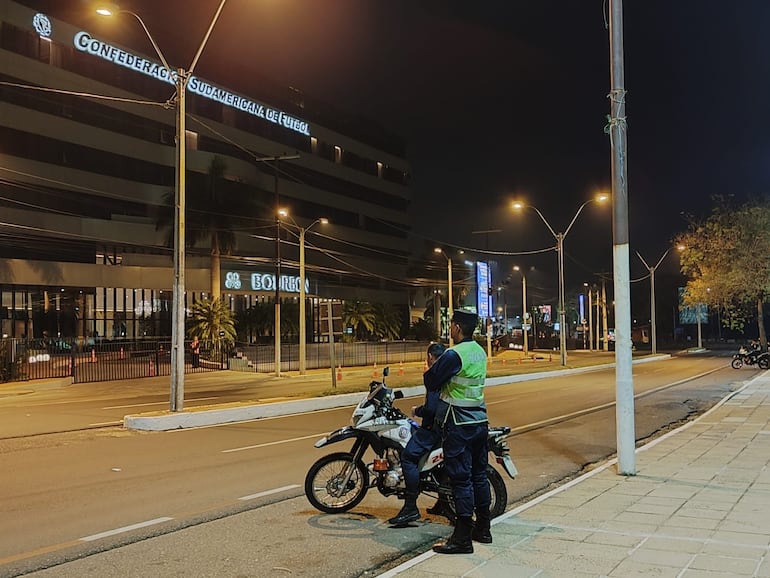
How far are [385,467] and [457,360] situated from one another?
167 centimetres

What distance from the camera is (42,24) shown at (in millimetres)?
46156

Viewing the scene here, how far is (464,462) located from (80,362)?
32977 mm

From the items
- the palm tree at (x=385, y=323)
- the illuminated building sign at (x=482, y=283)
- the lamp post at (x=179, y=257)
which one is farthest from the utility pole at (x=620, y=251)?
the palm tree at (x=385, y=323)

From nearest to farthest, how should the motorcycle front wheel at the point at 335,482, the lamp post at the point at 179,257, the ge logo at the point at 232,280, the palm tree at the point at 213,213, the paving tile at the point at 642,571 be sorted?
1. the paving tile at the point at 642,571
2. the motorcycle front wheel at the point at 335,482
3. the lamp post at the point at 179,257
4. the palm tree at the point at 213,213
5. the ge logo at the point at 232,280

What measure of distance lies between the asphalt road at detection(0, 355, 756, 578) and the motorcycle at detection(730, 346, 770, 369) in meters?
24.4

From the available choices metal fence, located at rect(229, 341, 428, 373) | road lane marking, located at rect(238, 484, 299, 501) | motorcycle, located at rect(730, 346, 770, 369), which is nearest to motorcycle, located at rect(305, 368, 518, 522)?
road lane marking, located at rect(238, 484, 299, 501)

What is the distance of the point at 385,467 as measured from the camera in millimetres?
6895

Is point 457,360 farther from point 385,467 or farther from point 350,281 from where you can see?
point 350,281

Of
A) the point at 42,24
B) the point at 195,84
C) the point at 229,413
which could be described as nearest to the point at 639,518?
the point at 229,413

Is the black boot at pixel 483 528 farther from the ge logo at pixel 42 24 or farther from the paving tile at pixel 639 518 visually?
the ge logo at pixel 42 24

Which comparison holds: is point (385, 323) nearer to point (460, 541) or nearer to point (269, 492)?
point (269, 492)

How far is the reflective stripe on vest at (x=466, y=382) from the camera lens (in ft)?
19.3

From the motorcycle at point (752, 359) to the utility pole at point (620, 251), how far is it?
3283cm

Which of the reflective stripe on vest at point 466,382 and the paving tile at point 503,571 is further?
the reflective stripe on vest at point 466,382
